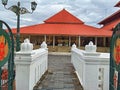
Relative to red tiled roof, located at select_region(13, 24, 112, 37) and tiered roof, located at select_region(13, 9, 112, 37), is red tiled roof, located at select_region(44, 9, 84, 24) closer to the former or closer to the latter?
tiered roof, located at select_region(13, 9, 112, 37)

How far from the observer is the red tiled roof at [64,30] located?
1549 inches

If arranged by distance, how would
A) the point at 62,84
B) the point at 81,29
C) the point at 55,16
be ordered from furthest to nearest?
the point at 55,16 → the point at 81,29 → the point at 62,84

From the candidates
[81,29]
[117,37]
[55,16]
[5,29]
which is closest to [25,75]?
[5,29]

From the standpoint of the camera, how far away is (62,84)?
9.70m

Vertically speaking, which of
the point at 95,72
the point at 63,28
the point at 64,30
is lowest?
the point at 95,72

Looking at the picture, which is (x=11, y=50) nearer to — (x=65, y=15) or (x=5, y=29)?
(x=5, y=29)

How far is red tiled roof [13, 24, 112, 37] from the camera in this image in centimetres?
3934

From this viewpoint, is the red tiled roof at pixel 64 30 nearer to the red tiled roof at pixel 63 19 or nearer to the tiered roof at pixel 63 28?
the tiered roof at pixel 63 28

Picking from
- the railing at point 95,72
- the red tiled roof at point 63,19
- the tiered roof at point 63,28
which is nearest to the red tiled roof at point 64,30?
the tiered roof at point 63,28

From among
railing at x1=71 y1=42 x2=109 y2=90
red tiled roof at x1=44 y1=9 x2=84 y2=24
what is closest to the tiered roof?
red tiled roof at x1=44 y1=9 x2=84 y2=24

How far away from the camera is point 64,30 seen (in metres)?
40.8

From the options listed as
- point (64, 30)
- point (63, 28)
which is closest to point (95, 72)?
point (64, 30)

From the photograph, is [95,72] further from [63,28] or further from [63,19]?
[63,19]

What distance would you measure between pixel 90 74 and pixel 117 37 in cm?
287
